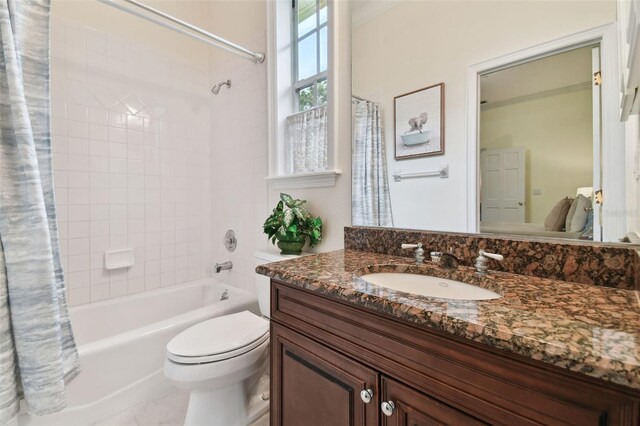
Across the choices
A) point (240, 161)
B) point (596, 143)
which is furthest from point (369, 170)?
point (240, 161)

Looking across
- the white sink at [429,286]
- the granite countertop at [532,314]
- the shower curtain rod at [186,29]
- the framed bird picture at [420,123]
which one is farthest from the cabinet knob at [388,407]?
the shower curtain rod at [186,29]

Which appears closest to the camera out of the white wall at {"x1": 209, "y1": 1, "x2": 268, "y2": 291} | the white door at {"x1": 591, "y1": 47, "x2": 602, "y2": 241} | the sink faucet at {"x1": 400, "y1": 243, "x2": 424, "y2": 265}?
the white door at {"x1": 591, "y1": 47, "x2": 602, "y2": 241}

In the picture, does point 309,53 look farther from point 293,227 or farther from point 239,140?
point 293,227

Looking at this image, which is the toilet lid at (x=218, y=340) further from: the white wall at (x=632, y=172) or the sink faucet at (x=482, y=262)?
the white wall at (x=632, y=172)

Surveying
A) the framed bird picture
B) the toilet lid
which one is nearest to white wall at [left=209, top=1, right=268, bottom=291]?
the toilet lid

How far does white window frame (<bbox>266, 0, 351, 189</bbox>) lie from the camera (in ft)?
4.82

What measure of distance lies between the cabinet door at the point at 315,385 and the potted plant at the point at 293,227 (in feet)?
2.03

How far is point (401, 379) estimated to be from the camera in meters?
0.68

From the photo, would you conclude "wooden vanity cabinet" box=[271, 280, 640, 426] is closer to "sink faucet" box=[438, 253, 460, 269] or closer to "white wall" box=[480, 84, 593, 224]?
"sink faucet" box=[438, 253, 460, 269]

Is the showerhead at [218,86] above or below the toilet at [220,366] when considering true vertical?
above

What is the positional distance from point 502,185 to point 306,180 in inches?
37.9

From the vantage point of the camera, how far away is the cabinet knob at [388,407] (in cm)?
68

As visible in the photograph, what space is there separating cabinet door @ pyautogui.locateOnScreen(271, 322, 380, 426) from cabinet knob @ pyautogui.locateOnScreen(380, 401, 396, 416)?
0.08 ft

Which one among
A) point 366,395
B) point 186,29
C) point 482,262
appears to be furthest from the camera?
point 186,29
